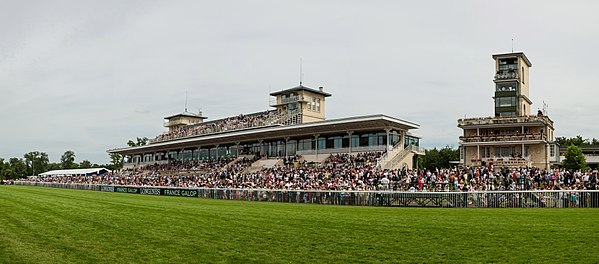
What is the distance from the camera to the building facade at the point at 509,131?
44.8 meters

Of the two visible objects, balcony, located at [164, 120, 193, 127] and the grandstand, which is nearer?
the grandstand

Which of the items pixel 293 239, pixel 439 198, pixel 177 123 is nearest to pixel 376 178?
pixel 439 198

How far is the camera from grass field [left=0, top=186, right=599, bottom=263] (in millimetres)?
9055

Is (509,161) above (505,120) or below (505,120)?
below

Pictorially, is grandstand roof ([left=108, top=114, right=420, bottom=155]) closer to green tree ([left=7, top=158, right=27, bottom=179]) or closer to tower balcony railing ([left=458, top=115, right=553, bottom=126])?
tower balcony railing ([left=458, top=115, right=553, bottom=126])

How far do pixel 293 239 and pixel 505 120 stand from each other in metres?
40.3

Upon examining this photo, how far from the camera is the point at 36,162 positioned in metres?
127

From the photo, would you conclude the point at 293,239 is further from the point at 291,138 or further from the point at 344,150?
the point at 291,138

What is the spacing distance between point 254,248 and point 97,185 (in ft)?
147

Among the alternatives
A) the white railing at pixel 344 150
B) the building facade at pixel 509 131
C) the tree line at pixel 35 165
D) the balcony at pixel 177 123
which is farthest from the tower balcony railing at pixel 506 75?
the tree line at pixel 35 165

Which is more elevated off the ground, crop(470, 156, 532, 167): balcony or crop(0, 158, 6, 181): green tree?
crop(470, 156, 532, 167): balcony

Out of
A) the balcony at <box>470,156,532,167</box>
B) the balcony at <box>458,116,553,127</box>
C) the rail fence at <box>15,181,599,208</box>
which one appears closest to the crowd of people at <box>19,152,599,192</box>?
the rail fence at <box>15,181,599,208</box>

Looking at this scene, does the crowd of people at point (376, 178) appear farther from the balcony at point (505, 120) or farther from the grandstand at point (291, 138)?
the balcony at point (505, 120)

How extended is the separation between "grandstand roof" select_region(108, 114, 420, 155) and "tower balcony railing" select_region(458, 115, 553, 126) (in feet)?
22.2
